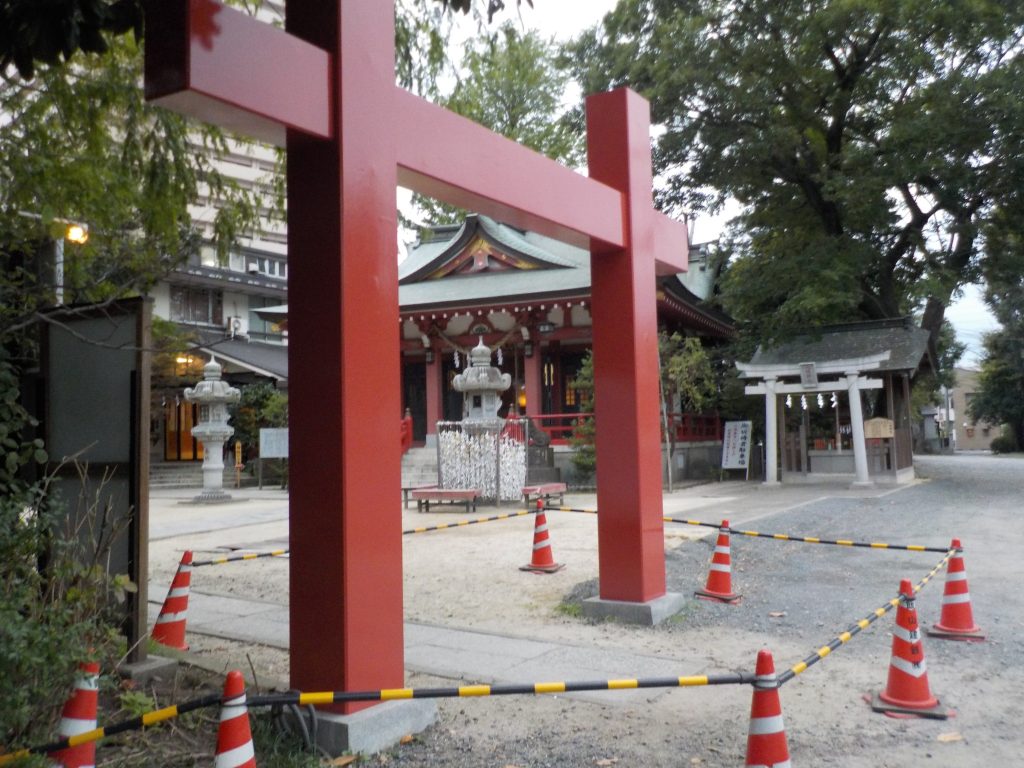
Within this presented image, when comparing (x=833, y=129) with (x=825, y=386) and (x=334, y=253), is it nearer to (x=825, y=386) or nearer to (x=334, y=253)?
(x=825, y=386)

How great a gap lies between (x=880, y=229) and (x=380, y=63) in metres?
20.7

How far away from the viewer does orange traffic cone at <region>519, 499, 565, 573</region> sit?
9820mm

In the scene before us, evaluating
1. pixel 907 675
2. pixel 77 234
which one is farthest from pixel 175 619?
pixel 907 675

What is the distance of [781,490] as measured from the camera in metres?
20.0

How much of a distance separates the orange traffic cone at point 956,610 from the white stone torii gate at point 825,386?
13337 mm

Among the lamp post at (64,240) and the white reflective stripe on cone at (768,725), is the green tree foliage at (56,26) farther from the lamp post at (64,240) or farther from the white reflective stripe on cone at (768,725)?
the white reflective stripe on cone at (768,725)

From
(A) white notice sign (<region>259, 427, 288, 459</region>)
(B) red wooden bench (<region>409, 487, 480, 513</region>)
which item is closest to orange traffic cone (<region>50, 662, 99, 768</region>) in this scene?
(B) red wooden bench (<region>409, 487, 480, 513</region>)

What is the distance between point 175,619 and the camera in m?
6.68

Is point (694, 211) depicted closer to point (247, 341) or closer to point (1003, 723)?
point (247, 341)

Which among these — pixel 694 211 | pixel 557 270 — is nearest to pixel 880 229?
pixel 694 211

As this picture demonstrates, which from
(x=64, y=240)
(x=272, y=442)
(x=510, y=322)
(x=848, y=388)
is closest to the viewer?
(x=64, y=240)

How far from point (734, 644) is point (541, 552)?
3.54 metres

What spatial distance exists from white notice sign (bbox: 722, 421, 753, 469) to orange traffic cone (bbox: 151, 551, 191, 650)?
18.7 m

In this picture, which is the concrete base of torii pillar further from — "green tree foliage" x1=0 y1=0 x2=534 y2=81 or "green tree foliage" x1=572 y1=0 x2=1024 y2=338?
"green tree foliage" x1=572 y1=0 x2=1024 y2=338
